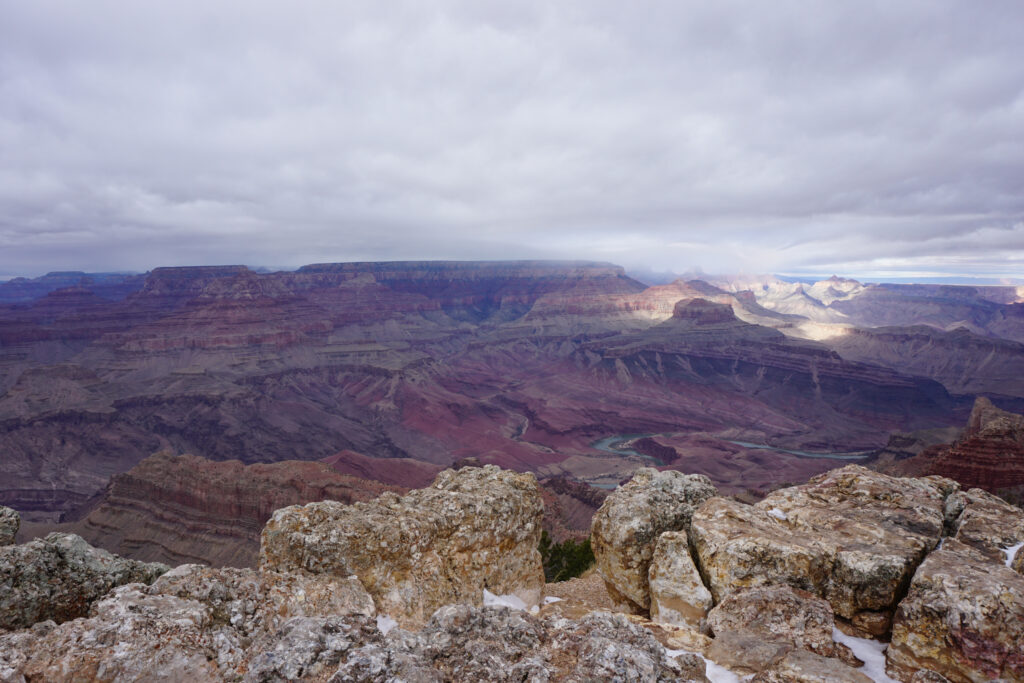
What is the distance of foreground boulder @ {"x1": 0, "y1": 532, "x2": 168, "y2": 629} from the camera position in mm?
9141

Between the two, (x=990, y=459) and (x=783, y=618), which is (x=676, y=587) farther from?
(x=990, y=459)

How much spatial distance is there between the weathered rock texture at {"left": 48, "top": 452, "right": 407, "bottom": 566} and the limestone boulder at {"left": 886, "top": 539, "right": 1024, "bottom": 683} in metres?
38.3

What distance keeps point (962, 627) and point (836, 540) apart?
2819 millimetres

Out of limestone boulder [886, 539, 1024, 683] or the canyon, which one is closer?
limestone boulder [886, 539, 1024, 683]

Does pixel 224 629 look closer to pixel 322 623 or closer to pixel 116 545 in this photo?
pixel 322 623

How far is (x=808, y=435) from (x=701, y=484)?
114477mm

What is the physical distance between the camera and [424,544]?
12.0 meters

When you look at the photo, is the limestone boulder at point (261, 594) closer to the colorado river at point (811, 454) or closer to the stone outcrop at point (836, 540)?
the stone outcrop at point (836, 540)

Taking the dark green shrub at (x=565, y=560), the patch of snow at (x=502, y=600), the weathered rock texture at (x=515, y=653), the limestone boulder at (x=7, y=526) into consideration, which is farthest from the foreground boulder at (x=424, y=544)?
the dark green shrub at (x=565, y=560)

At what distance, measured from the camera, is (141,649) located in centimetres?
706

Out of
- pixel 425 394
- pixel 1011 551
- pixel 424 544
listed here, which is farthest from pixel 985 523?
pixel 425 394

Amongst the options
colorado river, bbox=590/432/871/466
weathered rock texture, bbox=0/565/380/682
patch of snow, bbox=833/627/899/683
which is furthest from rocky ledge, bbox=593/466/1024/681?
colorado river, bbox=590/432/871/466

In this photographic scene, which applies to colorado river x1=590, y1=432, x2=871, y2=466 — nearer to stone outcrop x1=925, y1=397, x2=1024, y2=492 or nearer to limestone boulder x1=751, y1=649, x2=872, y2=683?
stone outcrop x1=925, y1=397, x2=1024, y2=492

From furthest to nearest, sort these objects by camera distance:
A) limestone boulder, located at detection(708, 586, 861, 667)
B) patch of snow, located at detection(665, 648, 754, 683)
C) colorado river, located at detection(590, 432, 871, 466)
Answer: colorado river, located at detection(590, 432, 871, 466), limestone boulder, located at detection(708, 586, 861, 667), patch of snow, located at detection(665, 648, 754, 683)
